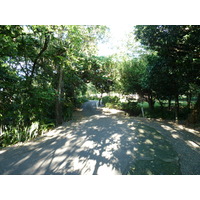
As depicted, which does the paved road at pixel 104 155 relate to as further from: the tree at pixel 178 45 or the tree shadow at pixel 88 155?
the tree at pixel 178 45

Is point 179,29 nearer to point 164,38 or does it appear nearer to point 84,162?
point 164,38

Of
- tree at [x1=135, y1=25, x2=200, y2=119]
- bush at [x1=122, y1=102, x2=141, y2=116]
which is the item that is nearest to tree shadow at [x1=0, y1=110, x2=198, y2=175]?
tree at [x1=135, y1=25, x2=200, y2=119]

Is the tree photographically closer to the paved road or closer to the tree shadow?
the paved road

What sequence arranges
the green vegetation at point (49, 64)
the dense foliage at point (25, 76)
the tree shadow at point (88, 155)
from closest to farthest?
1. the tree shadow at point (88, 155)
2. the dense foliage at point (25, 76)
3. the green vegetation at point (49, 64)

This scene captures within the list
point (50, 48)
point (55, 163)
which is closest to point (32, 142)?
point (55, 163)

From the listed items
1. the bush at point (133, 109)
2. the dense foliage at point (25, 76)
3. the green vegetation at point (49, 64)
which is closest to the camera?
the dense foliage at point (25, 76)

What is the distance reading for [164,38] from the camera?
417cm

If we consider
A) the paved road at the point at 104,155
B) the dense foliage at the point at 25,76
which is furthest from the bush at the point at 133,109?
the dense foliage at the point at 25,76

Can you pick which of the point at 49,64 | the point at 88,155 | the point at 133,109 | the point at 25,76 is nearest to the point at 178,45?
the point at 88,155

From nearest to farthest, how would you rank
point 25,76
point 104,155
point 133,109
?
point 104,155
point 25,76
point 133,109

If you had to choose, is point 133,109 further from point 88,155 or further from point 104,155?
point 88,155

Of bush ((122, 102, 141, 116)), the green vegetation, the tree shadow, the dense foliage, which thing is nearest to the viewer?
the tree shadow

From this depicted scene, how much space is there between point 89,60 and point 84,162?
6994 millimetres

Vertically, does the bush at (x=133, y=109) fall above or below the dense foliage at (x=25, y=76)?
below
